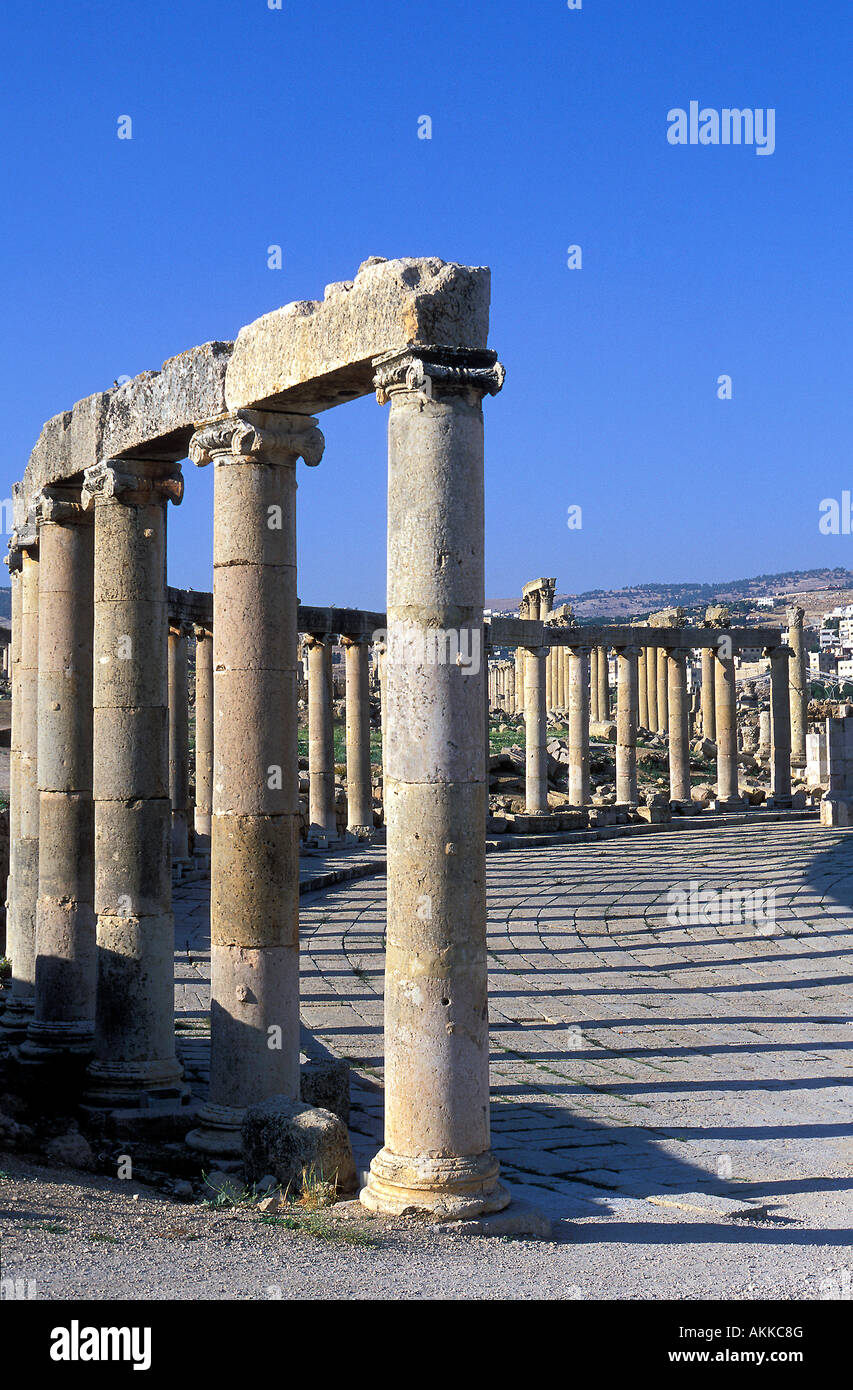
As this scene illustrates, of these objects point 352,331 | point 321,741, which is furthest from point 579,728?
point 352,331

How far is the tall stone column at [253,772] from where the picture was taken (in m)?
11.1

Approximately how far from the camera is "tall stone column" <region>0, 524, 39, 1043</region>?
1529cm

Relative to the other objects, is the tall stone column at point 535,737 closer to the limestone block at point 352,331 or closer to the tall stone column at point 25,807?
the tall stone column at point 25,807

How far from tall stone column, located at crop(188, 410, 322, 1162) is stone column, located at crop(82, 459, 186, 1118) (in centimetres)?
153

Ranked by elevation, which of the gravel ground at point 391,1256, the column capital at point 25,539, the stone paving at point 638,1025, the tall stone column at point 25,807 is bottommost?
the stone paving at point 638,1025

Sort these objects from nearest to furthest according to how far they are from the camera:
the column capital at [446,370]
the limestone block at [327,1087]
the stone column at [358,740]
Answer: the column capital at [446,370], the limestone block at [327,1087], the stone column at [358,740]

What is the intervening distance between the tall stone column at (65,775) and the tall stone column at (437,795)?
582 cm

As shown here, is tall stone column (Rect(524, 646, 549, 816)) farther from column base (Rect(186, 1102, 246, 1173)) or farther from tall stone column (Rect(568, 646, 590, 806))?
column base (Rect(186, 1102, 246, 1173))

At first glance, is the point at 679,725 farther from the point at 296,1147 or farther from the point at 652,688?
the point at 296,1147

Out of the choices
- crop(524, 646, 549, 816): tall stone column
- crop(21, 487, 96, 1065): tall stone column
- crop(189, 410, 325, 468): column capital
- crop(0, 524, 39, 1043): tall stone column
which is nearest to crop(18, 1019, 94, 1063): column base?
crop(21, 487, 96, 1065): tall stone column

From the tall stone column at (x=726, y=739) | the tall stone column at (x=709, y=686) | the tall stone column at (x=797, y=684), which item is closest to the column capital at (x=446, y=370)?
the tall stone column at (x=726, y=739)

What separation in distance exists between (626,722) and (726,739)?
14.9ft
